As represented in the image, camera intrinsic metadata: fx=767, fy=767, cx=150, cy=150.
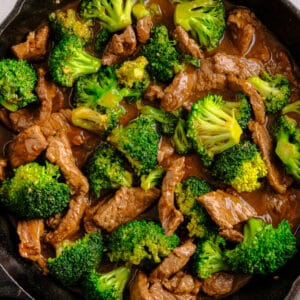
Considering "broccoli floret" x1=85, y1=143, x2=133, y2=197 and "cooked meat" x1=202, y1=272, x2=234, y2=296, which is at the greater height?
"broccoli floret" x1=85, y1=143, x2=133, y2=197

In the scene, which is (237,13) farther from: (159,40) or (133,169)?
(133,169)

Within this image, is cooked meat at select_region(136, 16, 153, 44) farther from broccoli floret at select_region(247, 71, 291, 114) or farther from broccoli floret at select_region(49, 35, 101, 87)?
broccoli floret at select_region(247, 71, 291, 114)

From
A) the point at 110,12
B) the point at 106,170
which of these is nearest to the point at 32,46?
the point at 110,12

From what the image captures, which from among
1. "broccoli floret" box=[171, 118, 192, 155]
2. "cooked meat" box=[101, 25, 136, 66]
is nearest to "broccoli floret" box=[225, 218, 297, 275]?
"broccoli floret" box=[171, 118, 192, 155]

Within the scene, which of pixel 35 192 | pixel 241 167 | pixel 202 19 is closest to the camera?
pixel 35 192

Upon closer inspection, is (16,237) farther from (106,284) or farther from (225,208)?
(225,208)

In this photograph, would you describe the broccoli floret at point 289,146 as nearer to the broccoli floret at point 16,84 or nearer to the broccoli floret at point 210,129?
the broccoli floret at point 210,129

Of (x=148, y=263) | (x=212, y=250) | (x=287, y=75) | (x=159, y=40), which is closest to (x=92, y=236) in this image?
(x=148, y=263)
